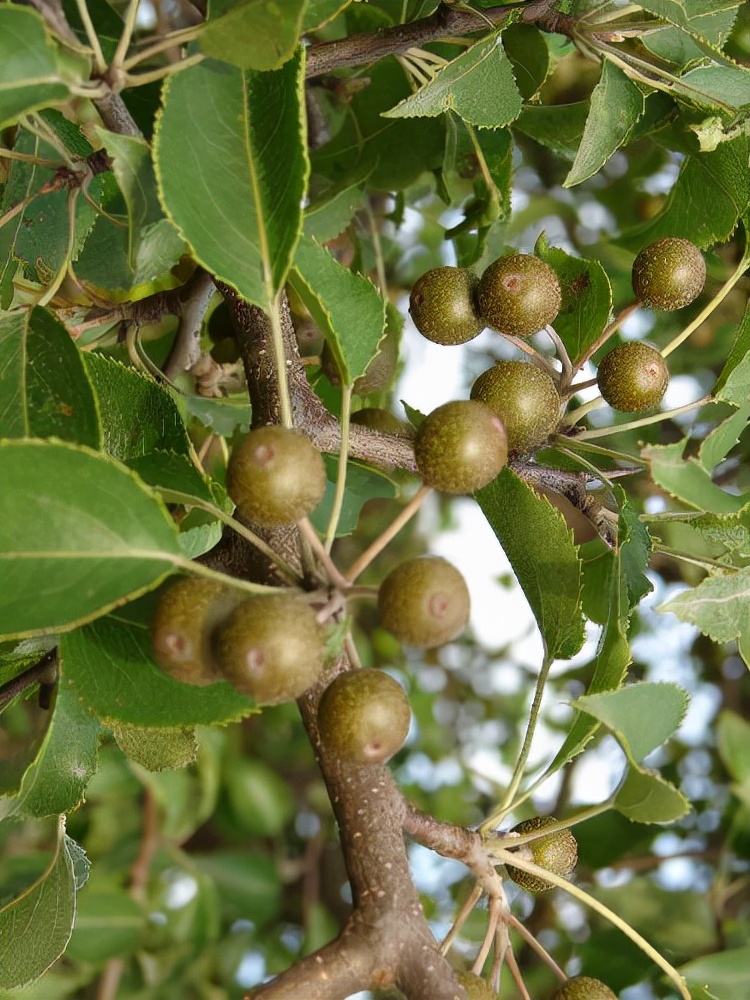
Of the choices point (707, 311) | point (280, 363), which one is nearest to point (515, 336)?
point (707, 311)

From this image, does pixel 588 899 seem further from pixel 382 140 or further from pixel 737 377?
pixel 382 140

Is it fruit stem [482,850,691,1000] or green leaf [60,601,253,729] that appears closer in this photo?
green leaf [60,601,253,729]

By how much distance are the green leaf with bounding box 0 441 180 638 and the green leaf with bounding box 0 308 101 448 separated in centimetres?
8

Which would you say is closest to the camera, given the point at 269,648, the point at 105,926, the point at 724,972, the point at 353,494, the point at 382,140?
the point at 269,648

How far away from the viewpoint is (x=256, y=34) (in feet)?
2.40

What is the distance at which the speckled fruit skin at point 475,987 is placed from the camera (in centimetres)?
92

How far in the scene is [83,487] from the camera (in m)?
0.73

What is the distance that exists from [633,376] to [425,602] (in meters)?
0.42

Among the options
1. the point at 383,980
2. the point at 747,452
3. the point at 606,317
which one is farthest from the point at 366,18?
the point at 383,980

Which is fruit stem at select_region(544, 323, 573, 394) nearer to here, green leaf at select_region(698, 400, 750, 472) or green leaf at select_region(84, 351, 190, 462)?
green leaf at select_region(698, 400, 750, 472)

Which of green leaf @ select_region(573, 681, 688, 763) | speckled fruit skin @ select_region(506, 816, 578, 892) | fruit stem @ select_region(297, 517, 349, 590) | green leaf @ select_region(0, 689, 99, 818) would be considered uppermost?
fruit stem @ select_region(297, 517, 349, 590)

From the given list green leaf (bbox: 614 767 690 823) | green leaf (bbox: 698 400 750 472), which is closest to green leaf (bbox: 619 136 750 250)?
green leaf (bbox: 698 400 750 472)

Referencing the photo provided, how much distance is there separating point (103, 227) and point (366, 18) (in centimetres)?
56

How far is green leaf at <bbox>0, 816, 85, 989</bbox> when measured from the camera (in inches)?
42.0
